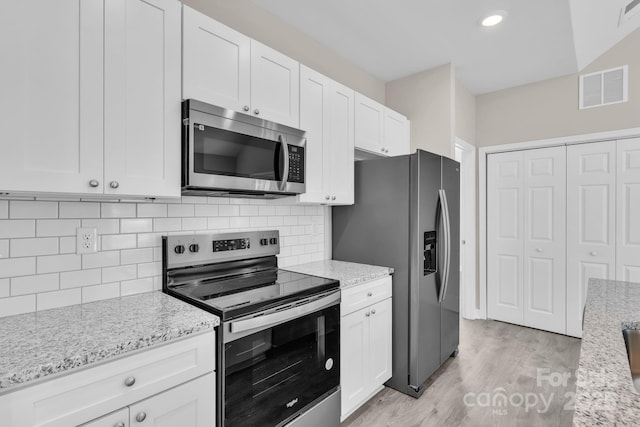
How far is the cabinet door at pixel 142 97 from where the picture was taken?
4.34ft

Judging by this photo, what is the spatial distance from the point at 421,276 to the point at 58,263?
7.15 ft

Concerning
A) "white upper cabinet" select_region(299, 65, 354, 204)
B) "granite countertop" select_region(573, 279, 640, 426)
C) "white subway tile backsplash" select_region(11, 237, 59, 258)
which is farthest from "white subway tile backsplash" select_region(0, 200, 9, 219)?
"granite countertop" select_region(573, 279, 640, 426)

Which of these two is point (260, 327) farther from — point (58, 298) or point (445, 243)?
point (445, 243)

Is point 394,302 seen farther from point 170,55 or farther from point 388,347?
point 170,55

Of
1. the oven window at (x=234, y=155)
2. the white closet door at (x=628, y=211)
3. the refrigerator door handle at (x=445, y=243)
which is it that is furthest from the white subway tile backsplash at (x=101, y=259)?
the white closet door at (x=628, y=211)

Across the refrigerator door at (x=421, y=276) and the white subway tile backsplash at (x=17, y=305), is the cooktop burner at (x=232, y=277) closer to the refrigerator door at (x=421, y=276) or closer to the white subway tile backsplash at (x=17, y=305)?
the white subway tile backsplash at (x=17, y=305)

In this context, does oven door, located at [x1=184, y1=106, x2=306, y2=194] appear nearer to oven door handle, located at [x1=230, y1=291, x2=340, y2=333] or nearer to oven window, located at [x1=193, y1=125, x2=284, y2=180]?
oven window, located at [x1=193, y1=125, x2=284, y2=180]

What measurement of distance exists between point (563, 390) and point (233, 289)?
8.81 feet

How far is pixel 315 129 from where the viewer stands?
2240 mm

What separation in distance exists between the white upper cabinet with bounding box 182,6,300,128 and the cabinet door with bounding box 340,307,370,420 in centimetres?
135

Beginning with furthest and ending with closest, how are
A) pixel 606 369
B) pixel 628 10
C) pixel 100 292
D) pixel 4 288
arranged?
pixel 628 10 → pixel 100 292 → pixel 4 288 → pixel 606 369

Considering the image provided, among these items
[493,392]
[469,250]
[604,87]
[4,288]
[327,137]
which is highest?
[604,87]

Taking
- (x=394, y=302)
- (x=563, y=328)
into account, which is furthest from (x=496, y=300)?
(x=394, y=302)

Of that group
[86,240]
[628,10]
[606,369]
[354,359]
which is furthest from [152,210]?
[628,10]
